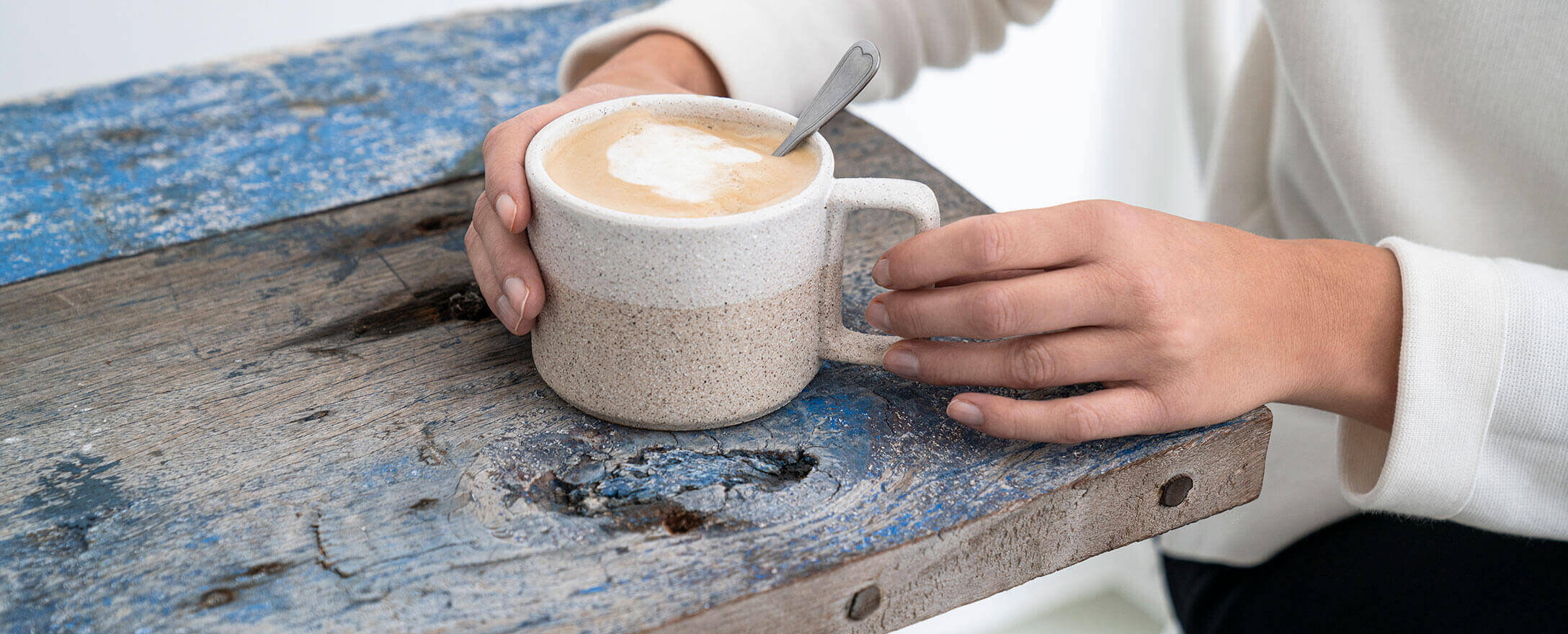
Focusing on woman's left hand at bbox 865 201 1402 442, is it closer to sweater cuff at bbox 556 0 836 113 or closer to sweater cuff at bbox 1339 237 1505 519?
sweater cuff at bbox 1339 237 1505 519

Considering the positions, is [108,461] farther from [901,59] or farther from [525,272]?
[901,59]

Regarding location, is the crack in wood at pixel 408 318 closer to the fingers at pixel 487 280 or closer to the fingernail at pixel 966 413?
the fingers at pixel 487 280

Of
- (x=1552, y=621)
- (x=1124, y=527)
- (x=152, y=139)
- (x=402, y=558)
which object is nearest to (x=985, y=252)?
(x=1124, y=527)

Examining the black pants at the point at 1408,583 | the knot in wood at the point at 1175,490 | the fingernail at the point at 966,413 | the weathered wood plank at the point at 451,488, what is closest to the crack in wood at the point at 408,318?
the weathered wood plank at the point at 451,488

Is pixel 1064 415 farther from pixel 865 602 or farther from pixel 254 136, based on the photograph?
pixel 254 136

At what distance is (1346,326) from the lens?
61 centimetres

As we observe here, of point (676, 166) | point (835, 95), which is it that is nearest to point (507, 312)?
point (676, 166)

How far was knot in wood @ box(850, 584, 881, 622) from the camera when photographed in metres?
0.50

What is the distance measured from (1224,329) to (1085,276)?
0.29 feet

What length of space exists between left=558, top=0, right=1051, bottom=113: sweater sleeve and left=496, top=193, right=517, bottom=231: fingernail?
1.22 ft

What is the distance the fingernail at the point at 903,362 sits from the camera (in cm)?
59

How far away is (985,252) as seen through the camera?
1.79ft

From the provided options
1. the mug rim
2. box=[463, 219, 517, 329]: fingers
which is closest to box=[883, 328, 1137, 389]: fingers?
the mug rim

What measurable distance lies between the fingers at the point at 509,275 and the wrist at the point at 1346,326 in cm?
43
